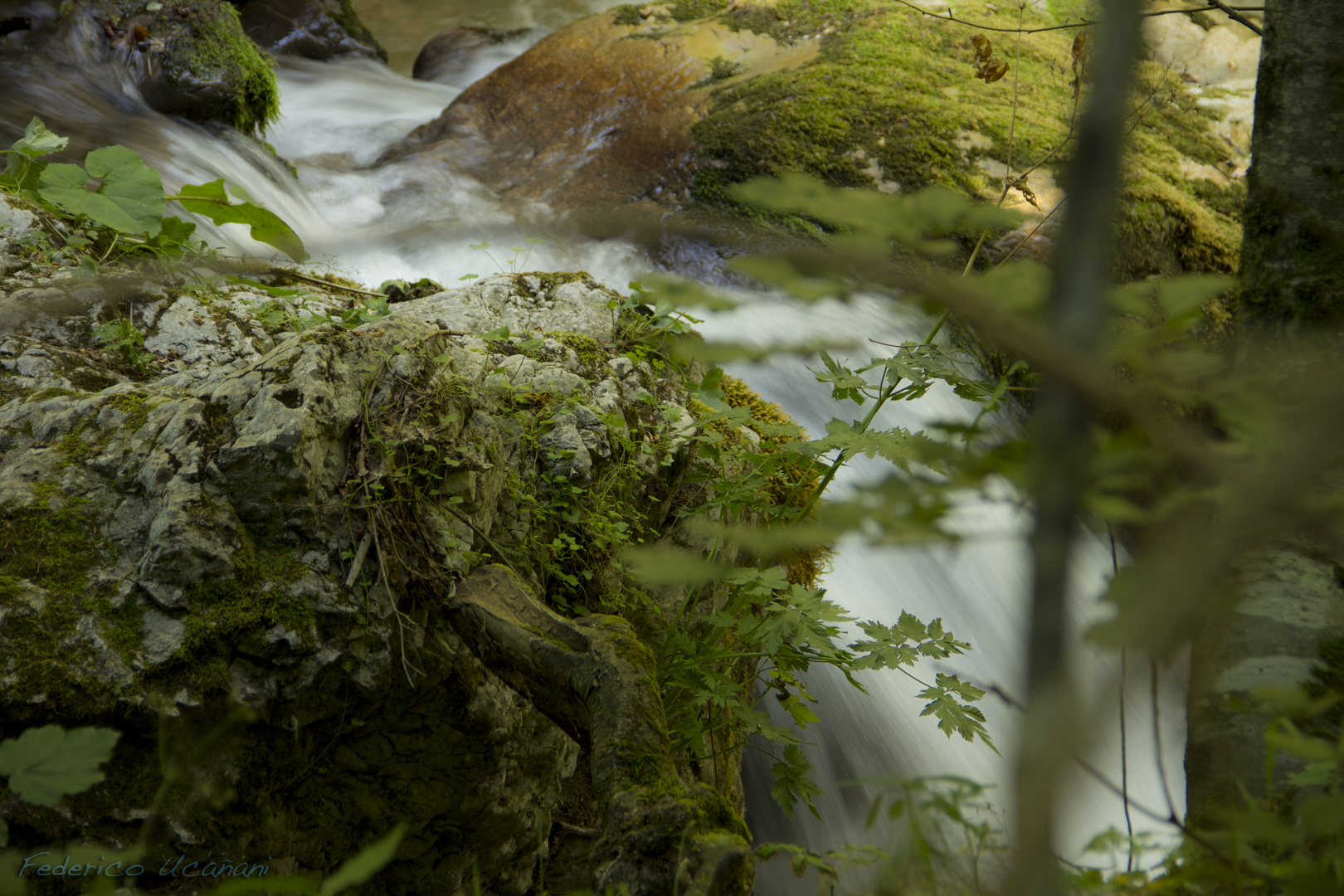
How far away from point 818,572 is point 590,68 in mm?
6012

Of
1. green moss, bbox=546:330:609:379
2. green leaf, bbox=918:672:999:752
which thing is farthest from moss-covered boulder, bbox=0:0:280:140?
green leaf, bbox=918:672:999:752

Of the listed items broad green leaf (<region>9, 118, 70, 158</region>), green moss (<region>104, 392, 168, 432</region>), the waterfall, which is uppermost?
broad green leaf (<region>9, 118, 70, 158</region>)

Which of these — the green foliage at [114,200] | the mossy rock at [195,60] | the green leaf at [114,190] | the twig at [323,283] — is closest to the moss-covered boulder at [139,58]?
the mossy rock at [195,60]

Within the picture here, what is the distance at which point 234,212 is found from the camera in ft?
9.30

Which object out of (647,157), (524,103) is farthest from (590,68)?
(647,157)

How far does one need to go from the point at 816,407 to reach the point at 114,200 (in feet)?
11.7

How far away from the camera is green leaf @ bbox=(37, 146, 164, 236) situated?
269 cm

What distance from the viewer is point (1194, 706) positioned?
1.15 metres

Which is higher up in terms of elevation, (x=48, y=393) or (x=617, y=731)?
(x=48, y=393)

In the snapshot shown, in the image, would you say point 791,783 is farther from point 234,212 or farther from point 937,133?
point 937,133

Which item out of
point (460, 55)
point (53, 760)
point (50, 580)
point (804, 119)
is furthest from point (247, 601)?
point (460, 55)

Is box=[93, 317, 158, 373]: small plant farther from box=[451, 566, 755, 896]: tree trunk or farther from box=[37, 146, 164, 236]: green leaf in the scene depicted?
box=[451, 566, 755, 896]: tree trunk

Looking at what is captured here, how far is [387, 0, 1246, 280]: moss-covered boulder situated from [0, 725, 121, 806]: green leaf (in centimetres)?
488

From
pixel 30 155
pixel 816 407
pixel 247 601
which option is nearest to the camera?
pixel 247 601
